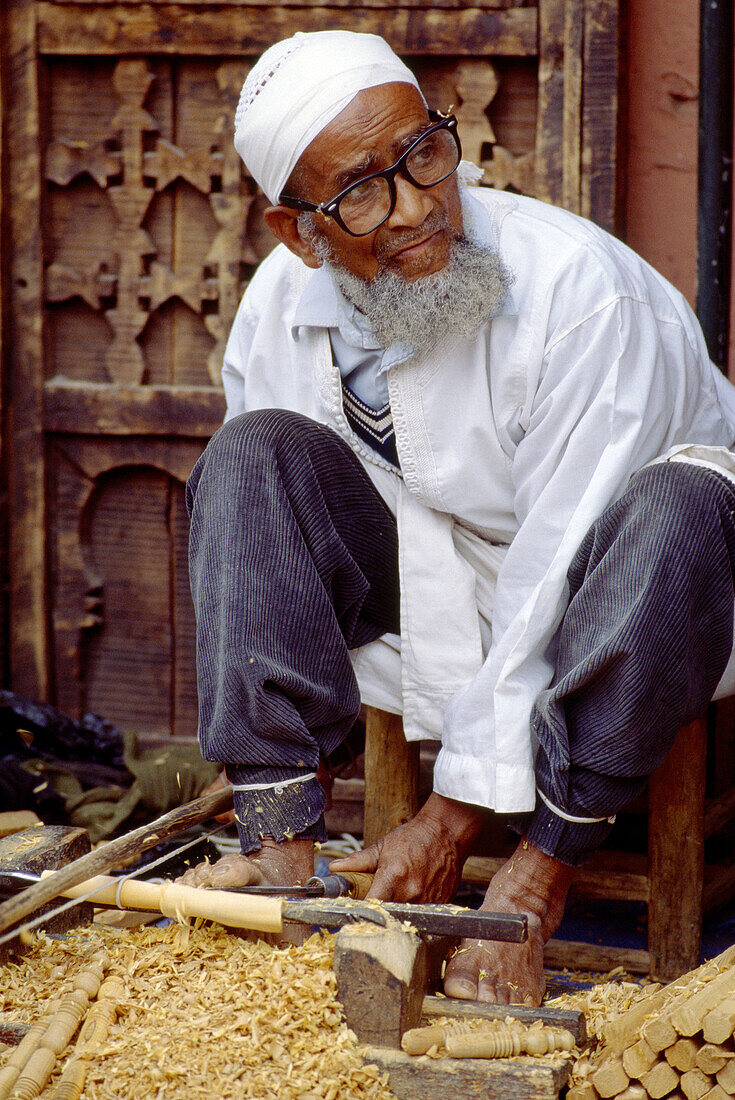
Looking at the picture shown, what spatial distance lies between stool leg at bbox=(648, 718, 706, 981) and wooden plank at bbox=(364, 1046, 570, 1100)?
70cm

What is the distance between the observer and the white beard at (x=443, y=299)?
2115mm

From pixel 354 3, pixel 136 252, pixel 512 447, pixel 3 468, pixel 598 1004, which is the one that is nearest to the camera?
pixel 598 1004

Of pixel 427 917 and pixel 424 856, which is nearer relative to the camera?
pixel 427 917

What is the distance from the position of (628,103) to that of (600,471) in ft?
4.42

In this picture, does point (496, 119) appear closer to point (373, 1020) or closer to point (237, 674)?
point (237, 674)

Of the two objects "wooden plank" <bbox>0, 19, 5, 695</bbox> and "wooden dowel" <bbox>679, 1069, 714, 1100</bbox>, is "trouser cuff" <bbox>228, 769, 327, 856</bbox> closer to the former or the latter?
"wooden dowel" <bbox>679, 1069, 714, 1100</bbox>

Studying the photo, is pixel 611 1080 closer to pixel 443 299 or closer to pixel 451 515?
pixel 451 515

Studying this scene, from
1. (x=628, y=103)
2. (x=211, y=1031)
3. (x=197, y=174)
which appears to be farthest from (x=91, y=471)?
(x=211, y=1031)

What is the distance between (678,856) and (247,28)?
7.57ft

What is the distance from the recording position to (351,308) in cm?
235

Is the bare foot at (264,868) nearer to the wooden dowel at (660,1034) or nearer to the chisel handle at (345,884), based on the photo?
the chisel handle at (345,884)

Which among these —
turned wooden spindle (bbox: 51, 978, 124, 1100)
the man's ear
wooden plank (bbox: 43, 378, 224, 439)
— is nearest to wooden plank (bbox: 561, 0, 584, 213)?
the man's ear

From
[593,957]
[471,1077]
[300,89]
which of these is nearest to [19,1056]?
[471,1077]

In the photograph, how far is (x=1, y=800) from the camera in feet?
9.04
